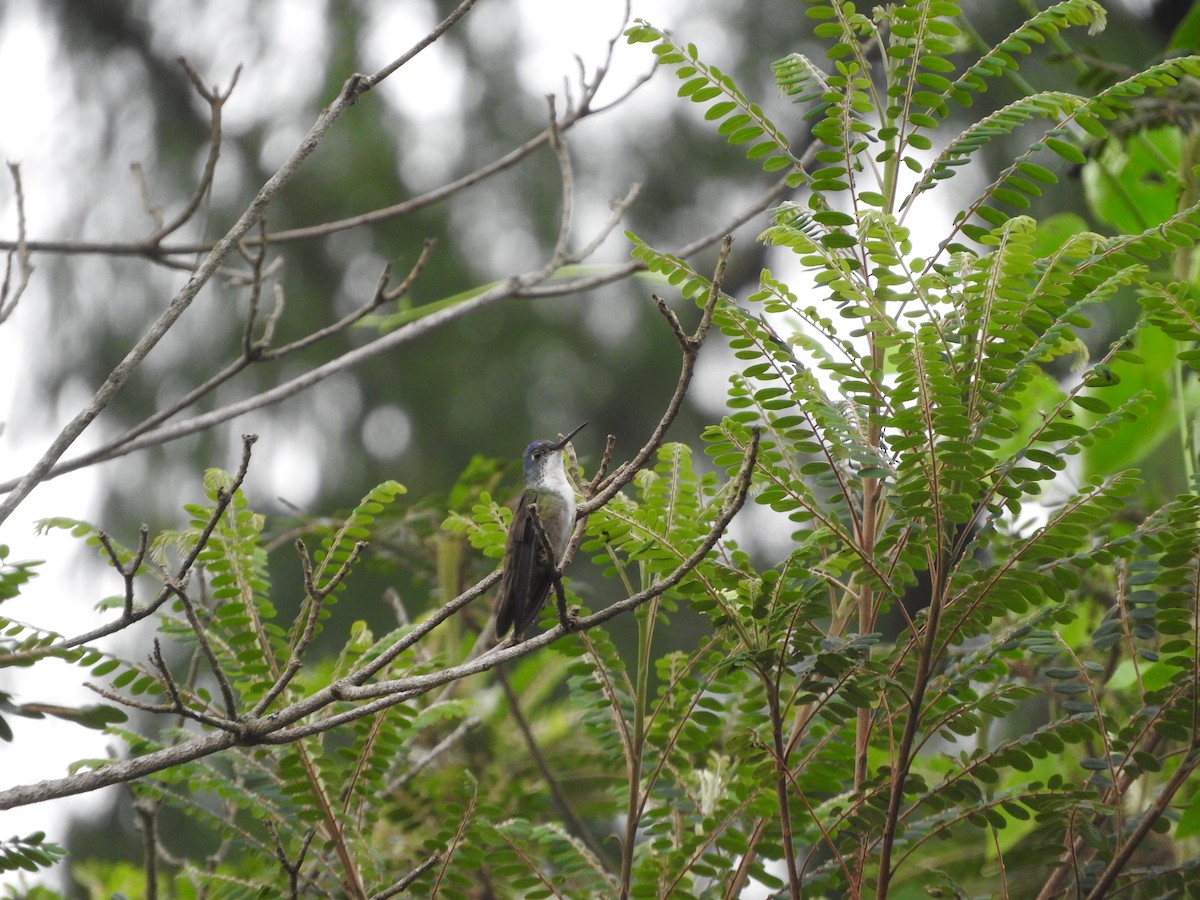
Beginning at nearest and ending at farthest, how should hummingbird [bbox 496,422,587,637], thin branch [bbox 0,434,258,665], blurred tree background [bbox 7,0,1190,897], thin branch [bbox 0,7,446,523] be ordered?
thin branch [bbox 0,434,258,665] → thin branch [bbox 0,7,446,523] → hummingbird [bbox 496,422,587,637] → blurred tree background [bbox 7,0,1190,897]

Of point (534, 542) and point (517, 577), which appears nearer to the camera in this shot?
point (517, 577)

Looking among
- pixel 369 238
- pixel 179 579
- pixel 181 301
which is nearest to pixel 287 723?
pixel 179 579

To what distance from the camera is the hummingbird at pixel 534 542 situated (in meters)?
3.40

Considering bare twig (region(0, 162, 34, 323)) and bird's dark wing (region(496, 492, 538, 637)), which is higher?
bare twig (region(0, 162, 34, 323))

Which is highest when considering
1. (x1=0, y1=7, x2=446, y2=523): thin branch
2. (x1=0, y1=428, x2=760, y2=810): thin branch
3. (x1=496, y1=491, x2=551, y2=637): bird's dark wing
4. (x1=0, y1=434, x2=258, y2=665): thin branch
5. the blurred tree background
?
the blurred tree background

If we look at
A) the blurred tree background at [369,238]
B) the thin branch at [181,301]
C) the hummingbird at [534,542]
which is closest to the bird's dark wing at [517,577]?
the hummingbird at [534,542]

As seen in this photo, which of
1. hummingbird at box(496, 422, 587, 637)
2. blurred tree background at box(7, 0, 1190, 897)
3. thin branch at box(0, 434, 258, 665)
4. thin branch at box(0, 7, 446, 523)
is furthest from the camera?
blurred tree background at box(7, 0, 1190, 897)

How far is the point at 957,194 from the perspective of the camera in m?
9.45

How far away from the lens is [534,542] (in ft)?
11.8

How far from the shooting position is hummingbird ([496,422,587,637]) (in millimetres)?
3398

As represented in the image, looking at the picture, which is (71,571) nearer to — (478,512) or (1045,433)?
(478,512)

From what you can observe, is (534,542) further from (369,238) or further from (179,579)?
(369,238)

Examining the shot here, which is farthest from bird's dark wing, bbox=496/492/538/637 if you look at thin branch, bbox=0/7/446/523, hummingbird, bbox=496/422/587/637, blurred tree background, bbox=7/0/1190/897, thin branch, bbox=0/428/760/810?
blurred tree background, bbox=7/0/1190/897

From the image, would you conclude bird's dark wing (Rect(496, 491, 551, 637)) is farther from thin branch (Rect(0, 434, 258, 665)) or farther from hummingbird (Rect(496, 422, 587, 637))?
thin branch (Rect(0, 434, 258, 665))
